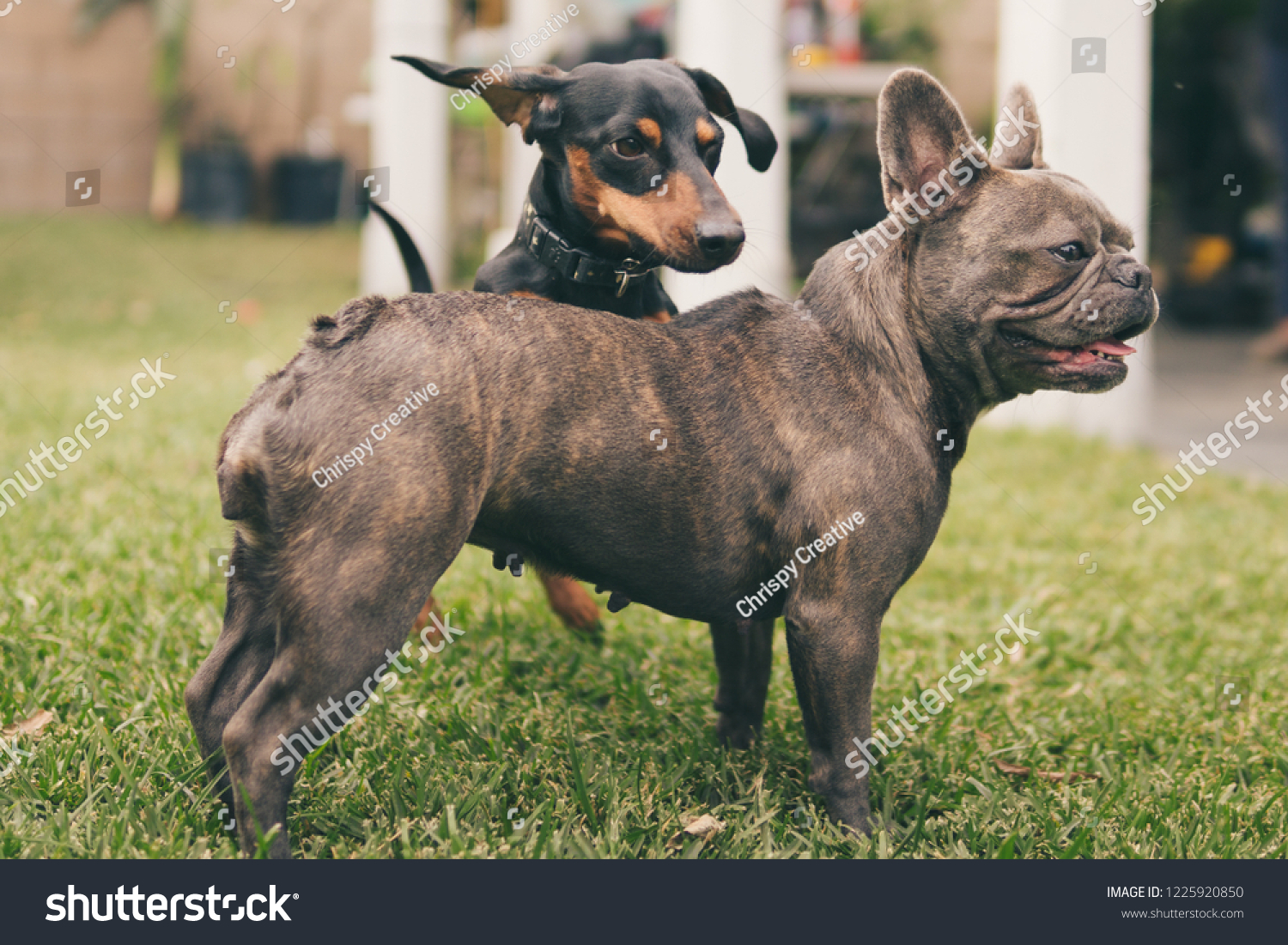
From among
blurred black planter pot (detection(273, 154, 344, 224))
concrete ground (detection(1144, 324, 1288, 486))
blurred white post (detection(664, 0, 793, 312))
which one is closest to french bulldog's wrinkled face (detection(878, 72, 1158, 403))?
blurred white post (detection(664, 0, 793, 312))

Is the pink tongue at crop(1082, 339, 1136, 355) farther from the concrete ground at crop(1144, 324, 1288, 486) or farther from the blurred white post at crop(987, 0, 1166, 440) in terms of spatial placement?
the concrete ground at crop(1144, 324, 1288, 486)

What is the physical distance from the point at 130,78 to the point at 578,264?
1730cm

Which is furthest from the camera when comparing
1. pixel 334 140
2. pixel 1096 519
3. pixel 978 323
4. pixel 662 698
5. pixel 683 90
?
pixel 334 140

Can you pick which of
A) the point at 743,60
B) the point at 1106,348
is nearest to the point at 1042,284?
the point at 1106,348

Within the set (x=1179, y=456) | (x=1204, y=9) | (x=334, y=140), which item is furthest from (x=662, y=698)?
(x=334, y=140)

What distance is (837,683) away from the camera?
7.69 ft

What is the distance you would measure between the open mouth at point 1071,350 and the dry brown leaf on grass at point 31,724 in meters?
2.34

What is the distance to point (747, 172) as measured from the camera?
622 centimetres

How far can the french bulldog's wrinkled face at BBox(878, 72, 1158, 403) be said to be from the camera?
2.34m

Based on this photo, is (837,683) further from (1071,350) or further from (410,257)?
(410,257)

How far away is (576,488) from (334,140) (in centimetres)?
1655

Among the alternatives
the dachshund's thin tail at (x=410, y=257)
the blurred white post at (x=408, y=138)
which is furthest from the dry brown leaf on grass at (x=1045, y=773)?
the blurred white post at (x=408, y=138)

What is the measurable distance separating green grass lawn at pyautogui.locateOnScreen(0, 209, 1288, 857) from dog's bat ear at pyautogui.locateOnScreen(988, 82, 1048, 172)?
1.43m
